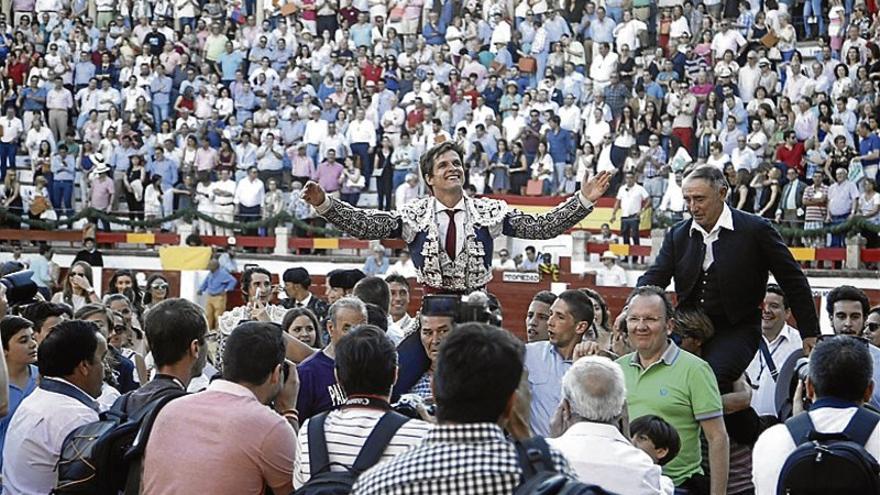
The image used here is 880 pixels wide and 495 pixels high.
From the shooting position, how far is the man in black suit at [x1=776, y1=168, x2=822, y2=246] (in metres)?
20.4

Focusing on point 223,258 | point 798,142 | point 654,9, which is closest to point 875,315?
point 798,142

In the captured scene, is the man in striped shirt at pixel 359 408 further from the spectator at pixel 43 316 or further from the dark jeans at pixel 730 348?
the spectator at pixel 43 316

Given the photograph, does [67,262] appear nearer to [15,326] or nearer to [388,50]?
[388,50]

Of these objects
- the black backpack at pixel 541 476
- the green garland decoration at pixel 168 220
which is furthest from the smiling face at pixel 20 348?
the green garland decoration at pixel 168 220

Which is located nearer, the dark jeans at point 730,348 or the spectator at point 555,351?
the spectator at point 555,351

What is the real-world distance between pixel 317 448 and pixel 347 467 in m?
0.11

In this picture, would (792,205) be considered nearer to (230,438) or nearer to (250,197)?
(250,197)

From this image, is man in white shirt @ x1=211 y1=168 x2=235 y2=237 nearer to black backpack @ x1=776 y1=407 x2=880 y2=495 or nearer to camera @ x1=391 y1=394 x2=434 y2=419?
camera @ x1=391 y1=394 x2=434 y2=419

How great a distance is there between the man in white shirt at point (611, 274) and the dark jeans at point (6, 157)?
1068cm

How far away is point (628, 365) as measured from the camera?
626 cm

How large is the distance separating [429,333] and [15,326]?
1.71 meters

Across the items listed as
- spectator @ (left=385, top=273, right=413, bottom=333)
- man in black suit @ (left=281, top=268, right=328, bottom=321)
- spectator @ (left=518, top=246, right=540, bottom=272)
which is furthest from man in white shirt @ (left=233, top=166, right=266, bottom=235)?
spectator @ (left=385, top=273, right=413, bottom=333)

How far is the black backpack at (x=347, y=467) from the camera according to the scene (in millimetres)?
4332

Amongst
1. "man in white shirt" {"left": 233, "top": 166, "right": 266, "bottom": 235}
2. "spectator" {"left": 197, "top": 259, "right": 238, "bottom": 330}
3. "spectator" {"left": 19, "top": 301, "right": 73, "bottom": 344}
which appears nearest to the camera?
"spectator" {"left": 19, "top": 301, "right": 73, "bottom": 344}
